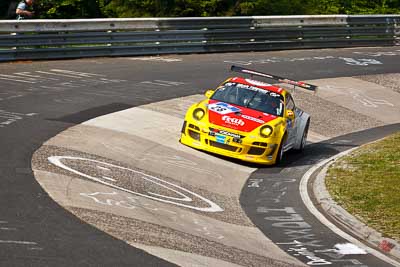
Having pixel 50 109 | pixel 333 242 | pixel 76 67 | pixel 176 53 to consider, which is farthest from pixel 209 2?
pixel 333 242

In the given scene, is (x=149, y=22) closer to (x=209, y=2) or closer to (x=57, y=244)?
(x=209, y=2)

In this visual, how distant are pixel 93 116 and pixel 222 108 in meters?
3.06

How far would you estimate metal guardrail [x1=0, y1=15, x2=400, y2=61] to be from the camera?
82.4 feet

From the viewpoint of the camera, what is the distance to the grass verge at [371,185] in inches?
516

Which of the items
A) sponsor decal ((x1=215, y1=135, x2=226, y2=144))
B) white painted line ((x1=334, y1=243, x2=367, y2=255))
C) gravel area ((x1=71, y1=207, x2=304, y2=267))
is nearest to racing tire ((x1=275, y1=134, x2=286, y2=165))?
sponsor decal ((x1=215, y1=135, x2=226, y2=144))

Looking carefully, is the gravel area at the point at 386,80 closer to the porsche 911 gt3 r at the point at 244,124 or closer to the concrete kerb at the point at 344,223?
the porsche 911 gt3 r at the point at 244,124

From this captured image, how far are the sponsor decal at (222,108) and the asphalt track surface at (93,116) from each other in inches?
55.8

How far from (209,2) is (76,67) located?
12.6m

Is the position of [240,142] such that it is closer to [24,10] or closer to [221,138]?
[221,138]

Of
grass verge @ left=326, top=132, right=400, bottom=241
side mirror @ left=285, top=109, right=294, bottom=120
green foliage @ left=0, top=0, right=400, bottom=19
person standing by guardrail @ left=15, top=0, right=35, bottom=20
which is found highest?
person standing by guardrail @ left=15, top=0, right=35, bottom=20

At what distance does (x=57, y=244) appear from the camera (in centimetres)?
993

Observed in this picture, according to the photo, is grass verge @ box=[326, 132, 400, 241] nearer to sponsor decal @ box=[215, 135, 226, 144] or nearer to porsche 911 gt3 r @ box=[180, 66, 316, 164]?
porsche 911 gt3 r @ box=[180, 66, 316, 164]

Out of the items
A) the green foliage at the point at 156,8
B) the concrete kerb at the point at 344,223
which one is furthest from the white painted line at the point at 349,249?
the green foliage at the point at 156,8

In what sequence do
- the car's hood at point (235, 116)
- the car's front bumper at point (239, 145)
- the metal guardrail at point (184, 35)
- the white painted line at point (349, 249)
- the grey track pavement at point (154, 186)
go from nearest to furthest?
1. the grey track pavement at point (154, 186)
2. the white painted line at point (349, 249)
3. the car's front bumper at point (239, 145)
4. the car's hood at point (235, 116)
5. the metal guardrail at point (184, 35)
